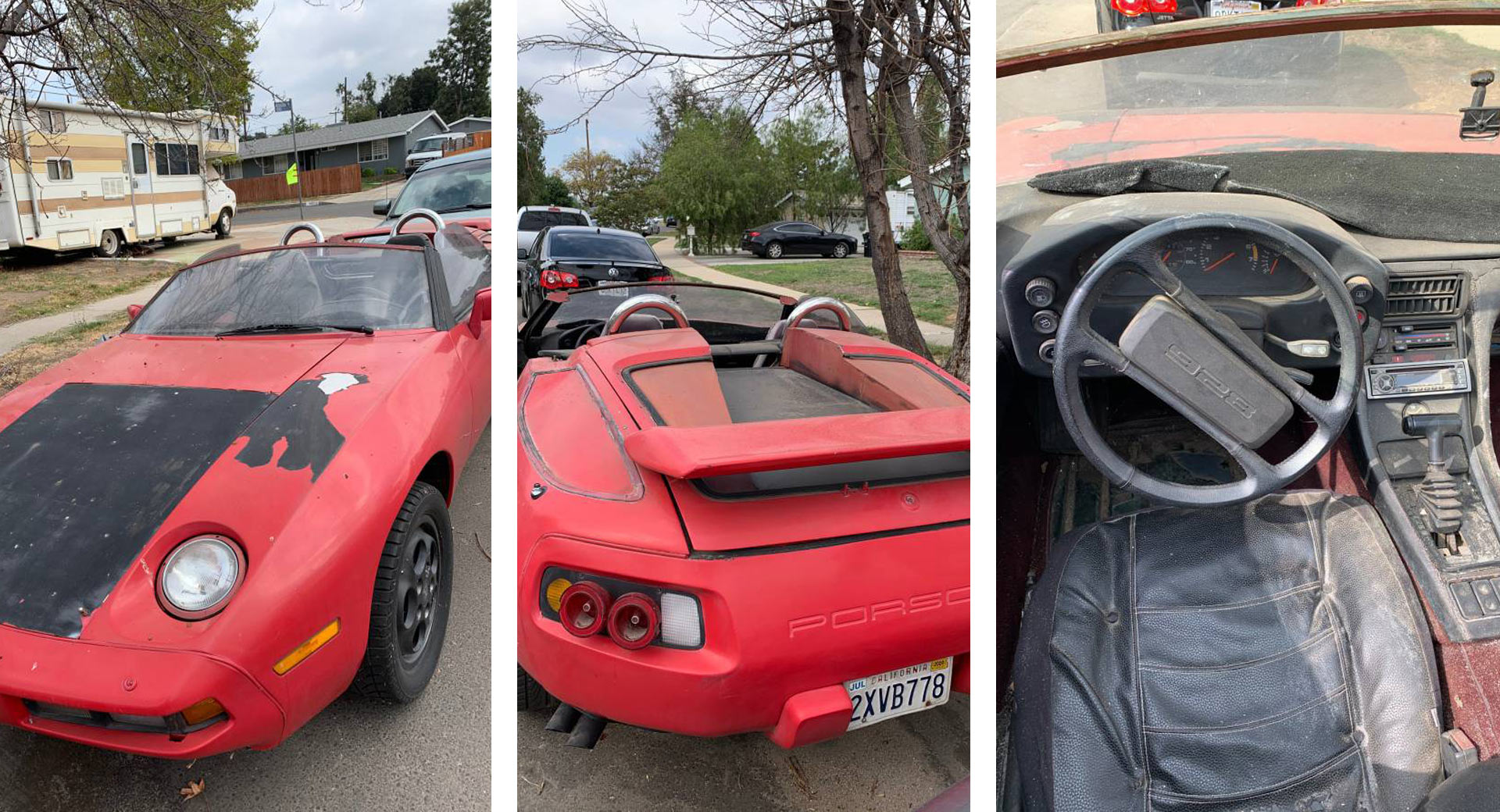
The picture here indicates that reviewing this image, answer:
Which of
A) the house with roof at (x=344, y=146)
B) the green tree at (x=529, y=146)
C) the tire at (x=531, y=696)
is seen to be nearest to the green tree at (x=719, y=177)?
the green tree at (x=529, y=146)

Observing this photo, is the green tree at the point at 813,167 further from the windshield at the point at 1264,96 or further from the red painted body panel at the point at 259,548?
the red painted body panel at the point at 259,548

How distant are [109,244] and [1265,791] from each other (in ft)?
10.2

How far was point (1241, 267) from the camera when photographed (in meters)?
1.31

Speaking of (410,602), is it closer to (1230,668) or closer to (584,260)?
(584,260)

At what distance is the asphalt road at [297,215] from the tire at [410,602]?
73 cm

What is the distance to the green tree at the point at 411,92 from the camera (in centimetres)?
180

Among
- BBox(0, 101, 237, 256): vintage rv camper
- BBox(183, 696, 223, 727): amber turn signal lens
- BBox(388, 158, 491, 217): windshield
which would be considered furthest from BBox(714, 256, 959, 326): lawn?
BBox(0, 101, 237, 256): vintage rv camper

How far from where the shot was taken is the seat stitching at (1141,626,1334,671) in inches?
58.1

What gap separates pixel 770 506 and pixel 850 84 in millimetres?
934

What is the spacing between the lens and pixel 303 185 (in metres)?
2.08

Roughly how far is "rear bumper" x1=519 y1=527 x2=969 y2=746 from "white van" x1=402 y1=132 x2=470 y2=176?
90 cm

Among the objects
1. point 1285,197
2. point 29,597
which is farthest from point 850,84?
point 29,597

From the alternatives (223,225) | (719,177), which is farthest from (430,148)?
(223,225)

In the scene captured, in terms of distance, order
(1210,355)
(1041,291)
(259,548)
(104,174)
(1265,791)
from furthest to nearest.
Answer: (104,174), (259,548), (1265,791), (1041,291), (1210,355)
